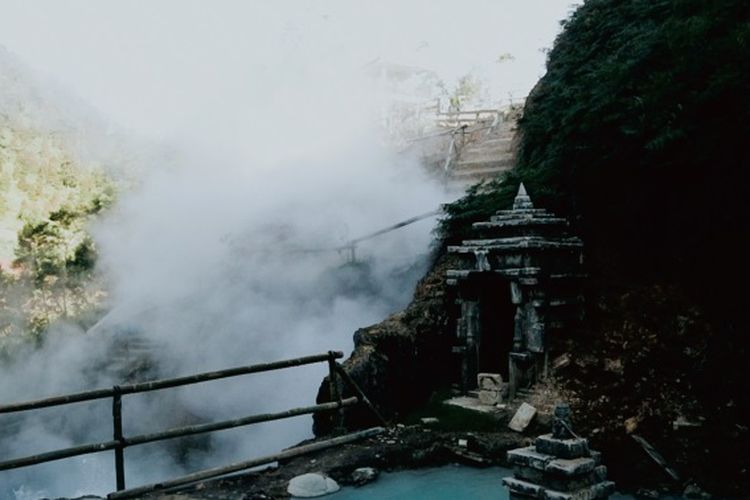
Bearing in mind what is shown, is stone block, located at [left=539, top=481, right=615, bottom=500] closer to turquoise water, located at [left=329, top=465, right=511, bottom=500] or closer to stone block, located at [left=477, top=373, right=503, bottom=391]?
turquoise water, located at [left=329, top=465, right=511, bottom=500]

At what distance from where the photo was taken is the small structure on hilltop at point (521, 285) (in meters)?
8.07

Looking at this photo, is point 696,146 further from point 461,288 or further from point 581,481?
point 581,481

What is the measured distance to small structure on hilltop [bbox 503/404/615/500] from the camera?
4.50 meters

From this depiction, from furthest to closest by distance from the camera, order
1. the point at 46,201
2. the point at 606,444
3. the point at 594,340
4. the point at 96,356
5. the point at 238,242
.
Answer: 1. the point at 46,201
2. the point at 238,242
3. the point at 96,356
4. the point at 594,340
5. the point at 606,444

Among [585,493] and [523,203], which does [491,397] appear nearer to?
[523,203]

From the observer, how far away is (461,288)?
8.94m

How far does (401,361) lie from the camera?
30.6ft

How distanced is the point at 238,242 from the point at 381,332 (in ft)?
27.8

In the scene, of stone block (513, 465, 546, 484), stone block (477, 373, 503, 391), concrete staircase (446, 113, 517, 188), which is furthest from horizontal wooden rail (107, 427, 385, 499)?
concrete staircase (446, 113, 517, 188)

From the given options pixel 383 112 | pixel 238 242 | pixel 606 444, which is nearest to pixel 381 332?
pixel 606 444

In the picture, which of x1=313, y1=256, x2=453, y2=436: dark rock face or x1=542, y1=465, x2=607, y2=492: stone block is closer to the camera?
x1=542, y1=465, x2=607, y2=492: stone block

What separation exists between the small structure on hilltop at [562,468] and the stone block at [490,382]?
3.60 metres

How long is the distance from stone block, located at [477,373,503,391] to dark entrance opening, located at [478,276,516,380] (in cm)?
58

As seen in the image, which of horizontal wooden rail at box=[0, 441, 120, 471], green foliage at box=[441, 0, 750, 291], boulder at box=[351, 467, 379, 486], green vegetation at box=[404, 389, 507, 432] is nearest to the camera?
horizontal wooden rail at box=[0, 441, 120, 471]
